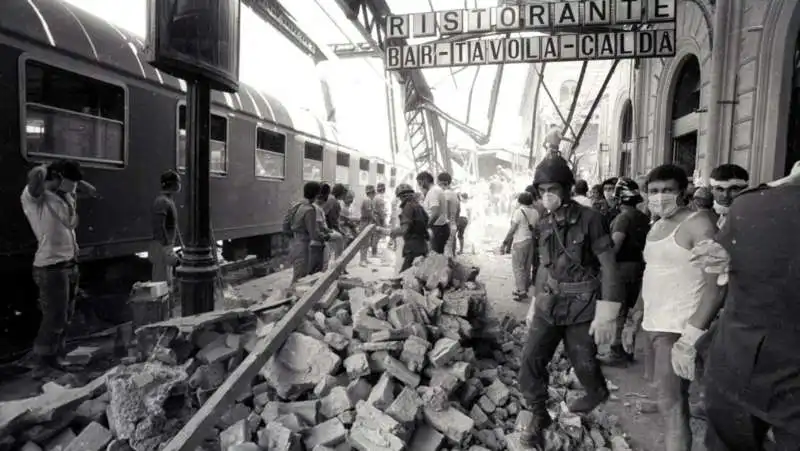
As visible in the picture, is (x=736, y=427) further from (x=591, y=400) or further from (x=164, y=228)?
(x=164, y=228)

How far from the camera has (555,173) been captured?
2.91m

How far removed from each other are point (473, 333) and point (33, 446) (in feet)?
10.5

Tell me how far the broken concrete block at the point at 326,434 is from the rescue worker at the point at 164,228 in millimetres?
3131

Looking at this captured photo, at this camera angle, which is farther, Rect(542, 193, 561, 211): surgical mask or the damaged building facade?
the damaged building facade

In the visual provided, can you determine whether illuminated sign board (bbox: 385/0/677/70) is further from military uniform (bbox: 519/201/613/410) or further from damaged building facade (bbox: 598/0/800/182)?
military uniform (bbox: 519/201/613/410)

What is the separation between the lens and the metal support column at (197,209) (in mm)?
3752

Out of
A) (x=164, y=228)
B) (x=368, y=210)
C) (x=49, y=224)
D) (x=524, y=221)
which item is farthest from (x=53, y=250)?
(x=368, y=210)

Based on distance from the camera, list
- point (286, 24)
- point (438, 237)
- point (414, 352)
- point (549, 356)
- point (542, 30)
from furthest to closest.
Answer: point (286, 24) < point (438, 237) < point (542, 30) < point (414, 352) < point (549, 356)

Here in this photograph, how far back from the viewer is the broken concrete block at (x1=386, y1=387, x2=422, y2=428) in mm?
2703

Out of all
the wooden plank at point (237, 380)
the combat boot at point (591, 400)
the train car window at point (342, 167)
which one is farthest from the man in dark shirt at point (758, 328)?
the train car window at point (342, 167)

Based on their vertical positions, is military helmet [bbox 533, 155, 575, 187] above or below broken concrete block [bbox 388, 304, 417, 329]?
above

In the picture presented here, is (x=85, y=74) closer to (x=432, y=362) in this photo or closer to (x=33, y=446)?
(x=33, y=446)

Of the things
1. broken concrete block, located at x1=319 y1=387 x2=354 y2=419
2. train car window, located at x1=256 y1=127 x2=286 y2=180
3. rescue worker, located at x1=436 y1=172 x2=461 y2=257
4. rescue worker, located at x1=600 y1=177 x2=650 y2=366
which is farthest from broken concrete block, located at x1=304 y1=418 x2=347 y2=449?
train car window, located at x1=256 y1=127 x2=286 y2=180

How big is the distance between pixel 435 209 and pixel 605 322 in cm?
394
